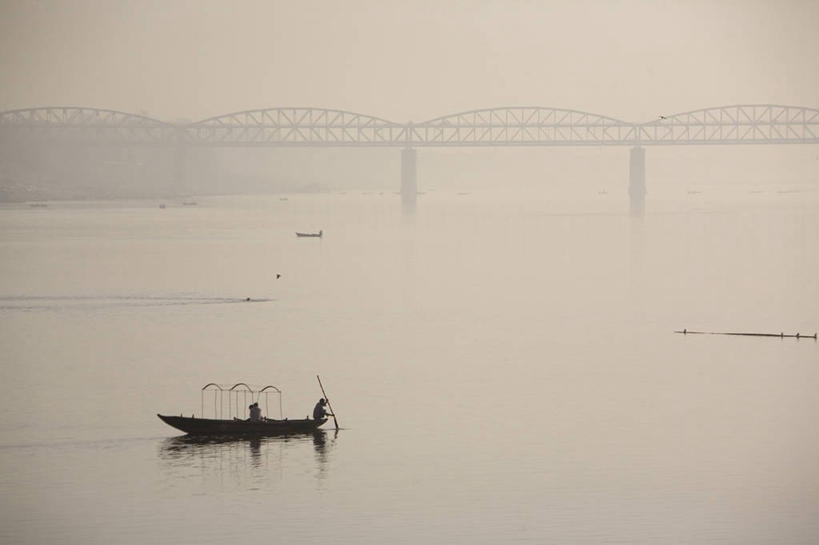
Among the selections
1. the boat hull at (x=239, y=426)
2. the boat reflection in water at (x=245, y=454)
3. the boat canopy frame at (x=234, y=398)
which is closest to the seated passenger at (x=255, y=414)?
the boat hull at (x=239, y=426)

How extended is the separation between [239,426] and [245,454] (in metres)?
1.56

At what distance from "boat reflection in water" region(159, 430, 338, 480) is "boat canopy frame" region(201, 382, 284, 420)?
456cm

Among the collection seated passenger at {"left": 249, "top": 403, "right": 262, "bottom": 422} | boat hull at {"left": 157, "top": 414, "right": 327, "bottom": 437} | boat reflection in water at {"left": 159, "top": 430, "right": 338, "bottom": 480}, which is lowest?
boat reflection in water at {"left": 159, "top": 430, "right": 338, "bottom": 480}

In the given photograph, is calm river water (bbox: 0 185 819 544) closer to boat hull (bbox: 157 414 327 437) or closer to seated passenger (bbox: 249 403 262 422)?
boat hull (bbox: 157 414 327 437)

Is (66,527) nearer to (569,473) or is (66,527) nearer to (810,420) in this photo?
(569,473)

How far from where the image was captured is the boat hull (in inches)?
1714

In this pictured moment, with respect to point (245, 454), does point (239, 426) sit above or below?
above

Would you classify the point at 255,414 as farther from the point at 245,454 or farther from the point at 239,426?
the point at 245,454

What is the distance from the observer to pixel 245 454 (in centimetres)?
4222

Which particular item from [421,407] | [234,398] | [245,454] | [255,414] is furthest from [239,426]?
[234,398]

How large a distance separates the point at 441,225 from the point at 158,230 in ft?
126

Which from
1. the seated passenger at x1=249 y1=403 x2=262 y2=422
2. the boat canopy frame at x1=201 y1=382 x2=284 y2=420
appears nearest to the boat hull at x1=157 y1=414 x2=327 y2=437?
the seated passenger at x1=249 y1=403 x2=262 y2=422

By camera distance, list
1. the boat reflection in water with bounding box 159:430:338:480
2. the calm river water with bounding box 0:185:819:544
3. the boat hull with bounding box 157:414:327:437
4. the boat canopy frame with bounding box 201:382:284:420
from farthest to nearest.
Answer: the boat canopy frame with bounding box 201:382:284:420, the boat hull with bounding box 157:414:327:437, the boat reflection in water with bounding box 159:430:338:480, the calm river water with bounding box 0:185:819:544

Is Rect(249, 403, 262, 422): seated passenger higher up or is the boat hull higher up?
Rect(249, 403, 262, 422): seated passenger
